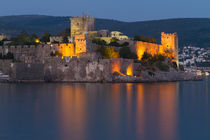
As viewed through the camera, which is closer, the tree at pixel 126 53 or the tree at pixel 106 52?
the tree at pixel 106 52

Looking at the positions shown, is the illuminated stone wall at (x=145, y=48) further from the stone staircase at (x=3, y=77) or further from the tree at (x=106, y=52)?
the stone staircase at (x=3, y=77)

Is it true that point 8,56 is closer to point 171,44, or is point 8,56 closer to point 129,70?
point 129,70

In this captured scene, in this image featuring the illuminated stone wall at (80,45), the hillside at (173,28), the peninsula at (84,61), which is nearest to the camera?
the peninsula at (84,61)

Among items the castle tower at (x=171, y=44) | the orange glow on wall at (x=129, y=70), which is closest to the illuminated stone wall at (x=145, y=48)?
the castle tower at (x=171, y=44)

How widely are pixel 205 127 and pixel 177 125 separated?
746 mm

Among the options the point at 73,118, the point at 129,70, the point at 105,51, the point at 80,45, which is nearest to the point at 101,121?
the point at 73,118

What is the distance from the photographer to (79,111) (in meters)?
12.8

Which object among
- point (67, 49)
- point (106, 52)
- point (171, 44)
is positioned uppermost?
point (171, 44)

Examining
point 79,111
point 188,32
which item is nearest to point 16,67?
point 79,111

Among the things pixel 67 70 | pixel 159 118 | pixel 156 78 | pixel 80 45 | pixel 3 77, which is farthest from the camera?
pixel 156 78

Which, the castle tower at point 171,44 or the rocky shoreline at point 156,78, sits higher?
the castle tower at point 171,44

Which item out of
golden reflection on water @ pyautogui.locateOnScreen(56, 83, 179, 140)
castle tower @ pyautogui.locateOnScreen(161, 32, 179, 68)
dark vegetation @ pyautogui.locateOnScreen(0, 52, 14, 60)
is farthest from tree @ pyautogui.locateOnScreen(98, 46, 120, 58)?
golden reflection on water @ pyautogui.locateOnScreen(56, 83, 179, 140)

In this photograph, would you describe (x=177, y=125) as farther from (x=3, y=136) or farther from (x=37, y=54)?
(x=37, y=54)

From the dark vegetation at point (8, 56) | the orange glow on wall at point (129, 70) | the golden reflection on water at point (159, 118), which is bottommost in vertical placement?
the golden reflection on water at point (159, 118)
